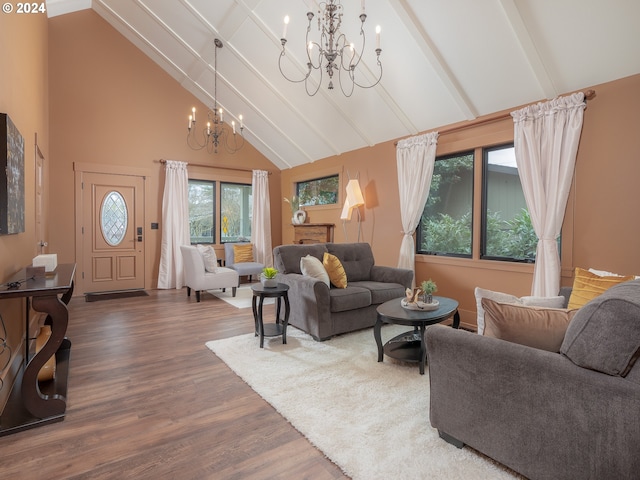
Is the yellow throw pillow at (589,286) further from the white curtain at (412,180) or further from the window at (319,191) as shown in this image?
the window at (319,191)

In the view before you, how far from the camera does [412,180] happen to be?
4.73 metres

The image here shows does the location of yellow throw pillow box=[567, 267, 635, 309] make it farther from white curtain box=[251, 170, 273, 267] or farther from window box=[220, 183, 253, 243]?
window box=[220, 183, 253, 243]

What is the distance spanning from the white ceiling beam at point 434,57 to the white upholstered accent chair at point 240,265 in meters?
4.50

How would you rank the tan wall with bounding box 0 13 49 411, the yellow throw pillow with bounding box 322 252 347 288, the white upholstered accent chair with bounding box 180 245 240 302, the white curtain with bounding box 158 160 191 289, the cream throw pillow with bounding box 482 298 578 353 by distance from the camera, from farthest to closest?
the white curtain with bounding box 158 160 191 289, the white upholstered accent chair with bounding box 180 245 240 302, the yellow throw pillow with bounding box 322 252 347 288, the tan wall with bounding box 0 13 49 411, the cream throw pillow with bounding box 482 298 578 353

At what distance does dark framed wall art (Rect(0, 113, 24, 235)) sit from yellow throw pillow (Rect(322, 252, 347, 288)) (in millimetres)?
2744

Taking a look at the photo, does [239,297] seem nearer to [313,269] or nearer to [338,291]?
[313,269]

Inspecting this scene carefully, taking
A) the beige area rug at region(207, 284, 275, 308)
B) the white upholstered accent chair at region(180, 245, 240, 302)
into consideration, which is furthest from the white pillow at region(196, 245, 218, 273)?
the beige area rug at region(207, 284, 275, 308)

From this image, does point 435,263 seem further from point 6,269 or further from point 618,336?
point 6,269

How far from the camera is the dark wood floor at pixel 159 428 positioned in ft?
5.49

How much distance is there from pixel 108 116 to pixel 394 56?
5031 millimetres

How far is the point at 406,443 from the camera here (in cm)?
185

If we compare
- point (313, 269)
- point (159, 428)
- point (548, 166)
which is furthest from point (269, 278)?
point (548, 166)

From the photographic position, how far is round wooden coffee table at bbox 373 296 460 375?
2.70 metres

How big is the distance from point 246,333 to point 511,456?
2768 mm
